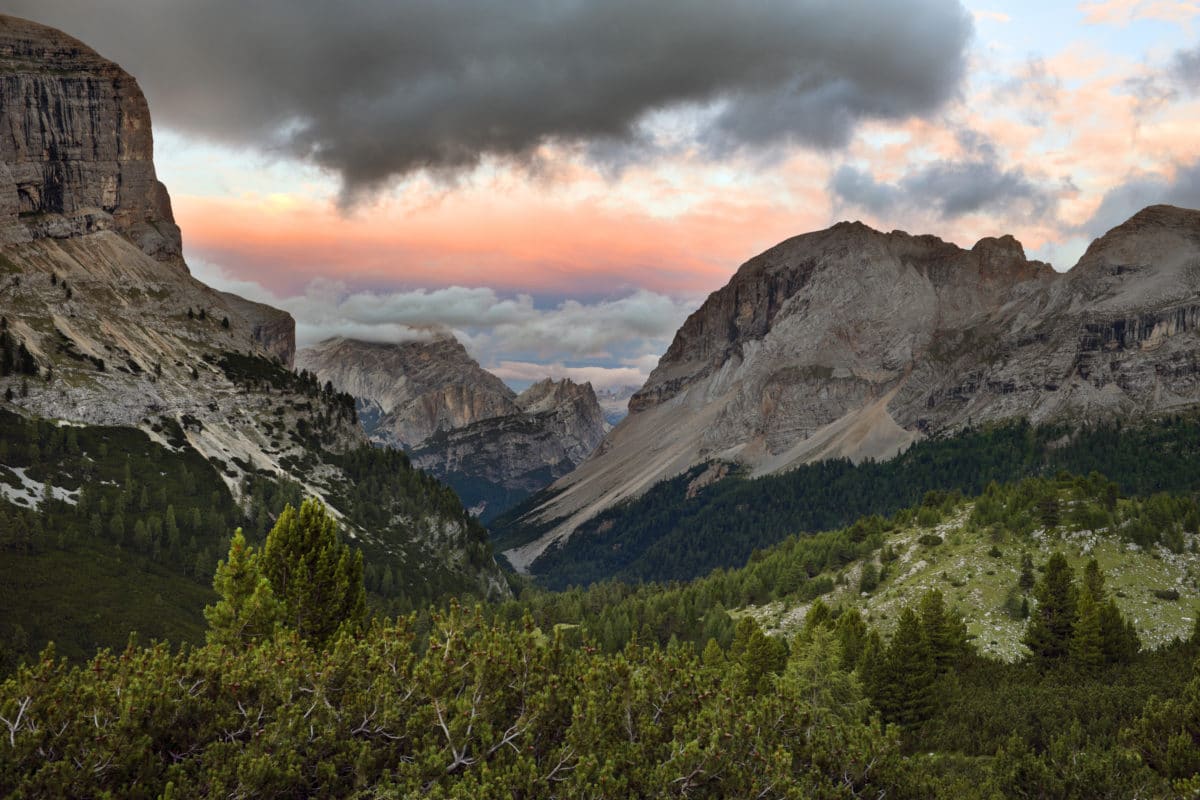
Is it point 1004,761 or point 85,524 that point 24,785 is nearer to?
point 1004,761

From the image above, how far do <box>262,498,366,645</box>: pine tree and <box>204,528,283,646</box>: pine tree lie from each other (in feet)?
14.5

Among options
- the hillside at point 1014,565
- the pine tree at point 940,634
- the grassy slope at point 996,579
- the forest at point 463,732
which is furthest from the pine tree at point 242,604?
the grassy slope at point 996,579

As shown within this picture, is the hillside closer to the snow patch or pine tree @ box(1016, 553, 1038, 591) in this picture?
pine tree @ box(1016, 553, 1038, 591)

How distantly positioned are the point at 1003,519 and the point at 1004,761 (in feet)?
313

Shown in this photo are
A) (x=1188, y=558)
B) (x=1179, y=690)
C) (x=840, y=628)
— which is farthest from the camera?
(x=1188, y=558)

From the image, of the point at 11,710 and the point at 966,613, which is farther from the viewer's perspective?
the point at 966,613

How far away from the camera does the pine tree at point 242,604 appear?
4559 cm

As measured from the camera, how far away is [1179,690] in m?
54.2

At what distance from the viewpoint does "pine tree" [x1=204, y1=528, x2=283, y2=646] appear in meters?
45.6

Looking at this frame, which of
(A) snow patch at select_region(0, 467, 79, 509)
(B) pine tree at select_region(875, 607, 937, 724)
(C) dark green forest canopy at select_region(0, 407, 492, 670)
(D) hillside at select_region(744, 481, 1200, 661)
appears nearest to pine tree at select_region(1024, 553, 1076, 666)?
(D) hillside at select_region(744, 481, 1200, 661)

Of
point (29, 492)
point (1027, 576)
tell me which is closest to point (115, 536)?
point (29, 492)

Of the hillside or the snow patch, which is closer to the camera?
the hillside

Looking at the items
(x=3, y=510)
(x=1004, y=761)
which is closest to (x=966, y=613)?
(x=1004, y=761)

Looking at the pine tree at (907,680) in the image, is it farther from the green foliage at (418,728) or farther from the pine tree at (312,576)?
the pine tree at (312,576)
